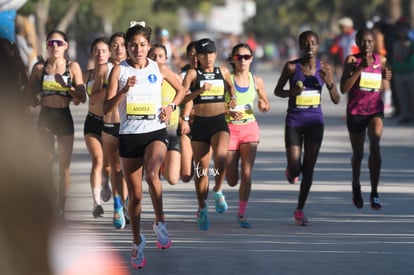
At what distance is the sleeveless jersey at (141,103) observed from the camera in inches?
341

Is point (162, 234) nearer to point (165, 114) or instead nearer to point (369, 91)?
point (165, 114)

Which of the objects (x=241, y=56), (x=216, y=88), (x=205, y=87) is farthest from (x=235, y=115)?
(x=205, y=87)

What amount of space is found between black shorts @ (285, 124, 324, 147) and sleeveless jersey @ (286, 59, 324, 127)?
38 mm

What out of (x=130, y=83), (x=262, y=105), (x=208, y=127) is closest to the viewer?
(x=130, y=83)

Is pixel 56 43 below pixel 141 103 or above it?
above

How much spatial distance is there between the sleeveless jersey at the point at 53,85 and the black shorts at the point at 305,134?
216 centimetres

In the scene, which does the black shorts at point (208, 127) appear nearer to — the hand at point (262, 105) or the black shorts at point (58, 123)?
the hand at point (262, 105)

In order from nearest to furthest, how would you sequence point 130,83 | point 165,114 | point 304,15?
point 130,83
point 165,114
point 304,15

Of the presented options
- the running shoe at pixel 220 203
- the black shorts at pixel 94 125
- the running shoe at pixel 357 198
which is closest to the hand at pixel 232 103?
the running shoe at pixel 220 203

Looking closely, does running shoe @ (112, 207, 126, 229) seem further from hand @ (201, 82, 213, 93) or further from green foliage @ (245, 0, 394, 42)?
green foliage @ (245, 0, 394, 42)

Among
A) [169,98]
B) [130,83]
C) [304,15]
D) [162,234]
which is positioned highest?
[130,83]

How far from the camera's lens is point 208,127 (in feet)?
36.4

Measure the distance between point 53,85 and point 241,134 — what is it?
188 centimetres

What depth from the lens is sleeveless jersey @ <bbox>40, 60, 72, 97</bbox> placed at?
38.2ft
